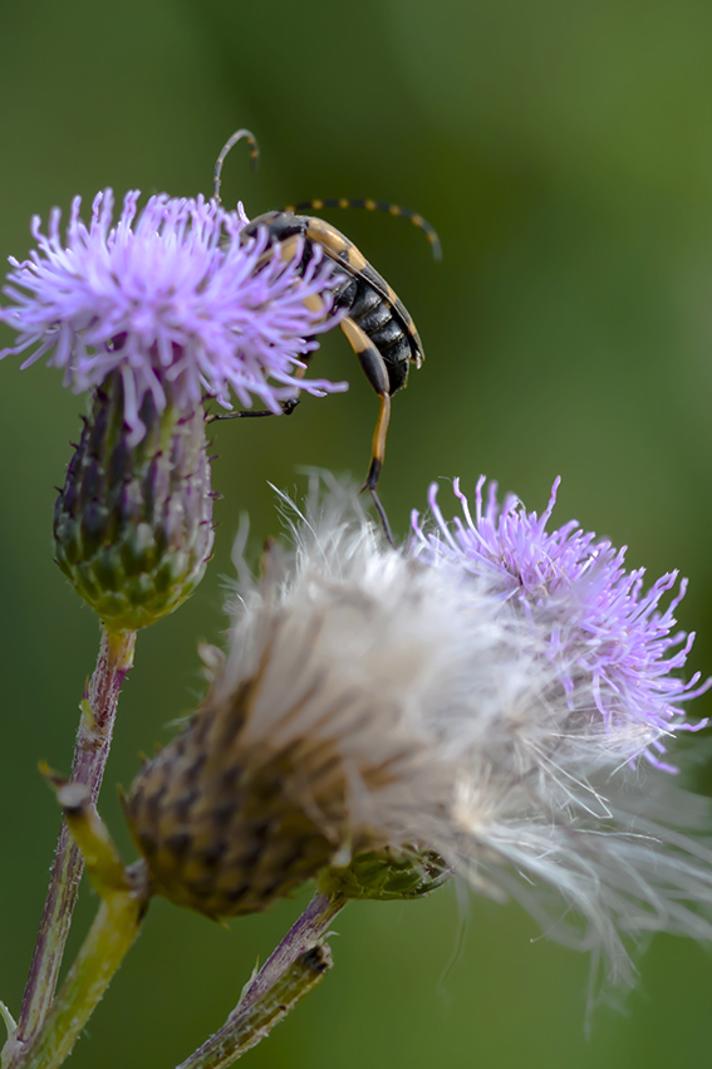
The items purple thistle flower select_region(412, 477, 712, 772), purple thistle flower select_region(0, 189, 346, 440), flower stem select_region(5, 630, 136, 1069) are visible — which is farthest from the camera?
purple thistle flower select_region(412, 477, 712, 772)

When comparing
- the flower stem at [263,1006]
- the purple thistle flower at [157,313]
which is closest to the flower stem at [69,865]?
the flower stem at [263,1006]

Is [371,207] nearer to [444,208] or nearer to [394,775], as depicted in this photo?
[394,775]

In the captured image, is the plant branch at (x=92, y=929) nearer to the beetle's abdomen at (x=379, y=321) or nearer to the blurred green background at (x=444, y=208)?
the beetle's abdomen at (x=379, y=321)

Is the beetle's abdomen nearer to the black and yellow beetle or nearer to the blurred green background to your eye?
the black and yellow beetle

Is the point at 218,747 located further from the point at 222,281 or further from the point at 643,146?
the point at 643,146

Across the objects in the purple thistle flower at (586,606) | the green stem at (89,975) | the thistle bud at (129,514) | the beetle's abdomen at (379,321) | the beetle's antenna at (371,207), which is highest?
the beetle's antenna at (371,207)

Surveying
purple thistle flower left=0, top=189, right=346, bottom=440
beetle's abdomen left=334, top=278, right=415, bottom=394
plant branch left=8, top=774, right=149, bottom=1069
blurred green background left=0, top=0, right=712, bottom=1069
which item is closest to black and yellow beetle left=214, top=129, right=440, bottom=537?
beetle's abdomen left=334, top=278, right=415, bottom=394

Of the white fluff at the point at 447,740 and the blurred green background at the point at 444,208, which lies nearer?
the white fluff at the point at 447,740
